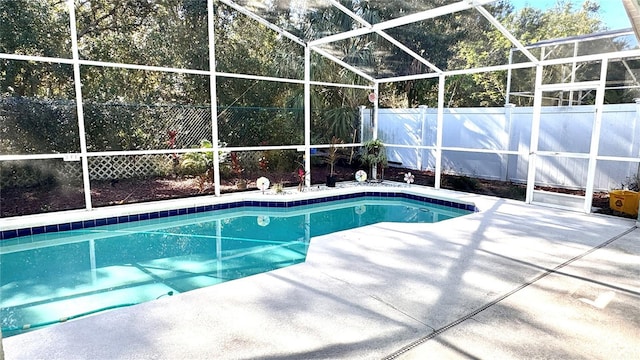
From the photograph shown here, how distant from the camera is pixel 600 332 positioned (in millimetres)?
2342

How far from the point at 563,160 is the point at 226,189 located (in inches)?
273

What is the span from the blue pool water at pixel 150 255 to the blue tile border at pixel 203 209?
10 cm

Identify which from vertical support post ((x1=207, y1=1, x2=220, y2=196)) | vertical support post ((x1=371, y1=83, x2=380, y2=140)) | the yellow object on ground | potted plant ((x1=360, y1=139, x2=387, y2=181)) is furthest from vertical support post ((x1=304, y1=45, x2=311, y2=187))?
the yellow object on ground

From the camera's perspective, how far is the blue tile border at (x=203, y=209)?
5152 millimetres

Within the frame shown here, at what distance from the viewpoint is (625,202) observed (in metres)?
5.41

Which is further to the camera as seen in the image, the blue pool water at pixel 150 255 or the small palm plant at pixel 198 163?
the small palm plant at pixel 198 163

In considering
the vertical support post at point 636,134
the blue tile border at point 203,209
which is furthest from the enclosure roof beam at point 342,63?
the vertical support post at point 636,134

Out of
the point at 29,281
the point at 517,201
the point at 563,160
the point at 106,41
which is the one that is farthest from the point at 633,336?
the point at 106,41

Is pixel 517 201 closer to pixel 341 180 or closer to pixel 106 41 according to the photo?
pixel 341 180

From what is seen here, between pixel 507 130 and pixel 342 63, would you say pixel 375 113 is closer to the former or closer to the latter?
pixel 342 63

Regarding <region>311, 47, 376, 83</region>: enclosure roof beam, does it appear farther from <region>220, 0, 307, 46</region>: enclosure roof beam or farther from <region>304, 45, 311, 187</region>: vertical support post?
<region>220, 0, 307, 46</region>: enclosure roof beam

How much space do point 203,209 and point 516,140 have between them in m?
6.75

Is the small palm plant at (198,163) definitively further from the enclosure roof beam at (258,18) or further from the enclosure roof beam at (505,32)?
the enclosure roof beam at (505,32)

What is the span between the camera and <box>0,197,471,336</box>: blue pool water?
336 centimetres
